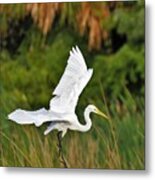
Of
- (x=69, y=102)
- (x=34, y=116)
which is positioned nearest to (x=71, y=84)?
(x=69, y=102)

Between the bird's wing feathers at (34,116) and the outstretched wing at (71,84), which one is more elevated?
the outstretched wing at (71,84)

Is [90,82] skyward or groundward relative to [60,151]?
skyward

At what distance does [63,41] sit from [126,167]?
477mm

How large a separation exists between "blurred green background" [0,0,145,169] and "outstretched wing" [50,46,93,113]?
0.02m

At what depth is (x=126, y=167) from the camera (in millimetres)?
2109

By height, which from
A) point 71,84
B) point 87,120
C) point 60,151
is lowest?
point 60,151

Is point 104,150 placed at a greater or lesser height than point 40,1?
lesser

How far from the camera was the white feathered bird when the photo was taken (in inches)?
83.9

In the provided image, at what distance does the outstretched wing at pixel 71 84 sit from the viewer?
213 centimetres

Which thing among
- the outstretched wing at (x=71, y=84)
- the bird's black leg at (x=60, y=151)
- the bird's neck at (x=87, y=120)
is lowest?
the bird's black leg at (x=60, y=151)

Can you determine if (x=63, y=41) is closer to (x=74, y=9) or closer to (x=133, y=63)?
(x=74, y=9)

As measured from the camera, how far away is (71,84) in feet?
7.03

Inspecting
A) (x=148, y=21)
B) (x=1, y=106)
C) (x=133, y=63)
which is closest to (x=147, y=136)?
(x=133, y=63)

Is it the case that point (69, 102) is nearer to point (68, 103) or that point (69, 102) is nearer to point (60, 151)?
point (68, 103)
